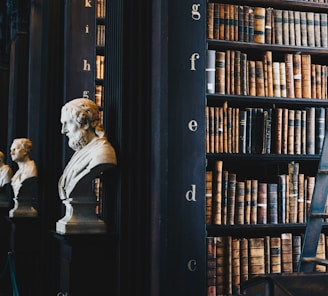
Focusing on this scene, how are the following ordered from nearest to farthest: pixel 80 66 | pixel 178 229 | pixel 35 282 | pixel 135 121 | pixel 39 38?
pixel 178 229, pixel 135 121, pixel 80 66, pixel 35 282, pixel 39 38

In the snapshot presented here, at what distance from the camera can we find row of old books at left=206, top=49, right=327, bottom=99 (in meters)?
3.46

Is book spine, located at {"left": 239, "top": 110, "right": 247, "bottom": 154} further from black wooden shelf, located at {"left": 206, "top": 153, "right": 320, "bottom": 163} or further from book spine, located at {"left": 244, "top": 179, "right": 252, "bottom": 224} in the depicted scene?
book spine, located at {"left": 244, "top": 179, "right": 252, "bottom": 224}

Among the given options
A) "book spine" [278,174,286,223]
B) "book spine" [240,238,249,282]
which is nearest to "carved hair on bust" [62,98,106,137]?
"book spine" [240,238,249,282]

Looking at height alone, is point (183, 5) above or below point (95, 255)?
above

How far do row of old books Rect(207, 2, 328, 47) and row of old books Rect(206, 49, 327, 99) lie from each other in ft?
0.30

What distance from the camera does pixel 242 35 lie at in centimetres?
356

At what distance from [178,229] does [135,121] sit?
472 millimetres

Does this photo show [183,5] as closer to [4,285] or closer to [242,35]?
[242,35]

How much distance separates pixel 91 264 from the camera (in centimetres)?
258

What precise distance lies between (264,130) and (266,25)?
0.64 meters

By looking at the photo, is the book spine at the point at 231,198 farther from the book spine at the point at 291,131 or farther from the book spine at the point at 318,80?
the book spine at the point at 318,80

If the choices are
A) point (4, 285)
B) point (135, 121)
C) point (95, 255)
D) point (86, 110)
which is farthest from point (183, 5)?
point (4, 285)

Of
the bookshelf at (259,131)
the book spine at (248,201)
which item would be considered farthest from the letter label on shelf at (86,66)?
the book spine at (248,201)

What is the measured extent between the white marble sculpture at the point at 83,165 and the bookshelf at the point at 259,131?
0.87 m
